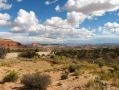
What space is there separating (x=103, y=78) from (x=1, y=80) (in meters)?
7.51

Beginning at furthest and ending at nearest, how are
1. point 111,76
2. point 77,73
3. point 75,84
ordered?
1. point 77,73
2. point 111,76
3. point 75,84

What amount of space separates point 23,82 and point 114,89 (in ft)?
18.6

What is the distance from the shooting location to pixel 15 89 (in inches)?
645

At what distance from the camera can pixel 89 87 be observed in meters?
15.6

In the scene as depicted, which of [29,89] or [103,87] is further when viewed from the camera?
[29,89]

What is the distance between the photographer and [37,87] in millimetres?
15984

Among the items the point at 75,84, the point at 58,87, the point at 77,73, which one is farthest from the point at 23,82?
the point at 77,73

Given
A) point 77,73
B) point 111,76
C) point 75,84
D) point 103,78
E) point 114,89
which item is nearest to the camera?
point 114,89

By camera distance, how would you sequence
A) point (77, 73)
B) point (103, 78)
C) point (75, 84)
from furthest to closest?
point (77, 73) < point (103, 78) < point (75, 84)

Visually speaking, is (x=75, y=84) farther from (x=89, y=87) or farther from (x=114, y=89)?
(x=114, y=89)

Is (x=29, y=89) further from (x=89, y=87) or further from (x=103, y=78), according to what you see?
(x=103, y=78)

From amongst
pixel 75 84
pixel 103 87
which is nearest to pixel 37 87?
pixel 75 84

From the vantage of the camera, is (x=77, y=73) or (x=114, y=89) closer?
(x=114, y=89)

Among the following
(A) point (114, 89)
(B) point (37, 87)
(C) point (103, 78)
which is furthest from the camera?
(C) point (103, 78)
